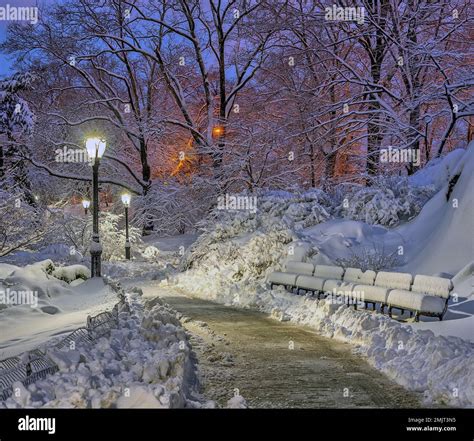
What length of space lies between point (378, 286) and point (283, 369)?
542cm

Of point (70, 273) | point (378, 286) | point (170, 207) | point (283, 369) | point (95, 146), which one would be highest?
point (95, 146)

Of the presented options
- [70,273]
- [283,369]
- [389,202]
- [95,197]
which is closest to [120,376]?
[283,369]

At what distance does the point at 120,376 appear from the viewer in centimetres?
635

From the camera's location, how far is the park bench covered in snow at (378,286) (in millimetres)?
10594

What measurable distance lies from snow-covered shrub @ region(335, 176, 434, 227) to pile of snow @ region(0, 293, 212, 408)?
12258mm

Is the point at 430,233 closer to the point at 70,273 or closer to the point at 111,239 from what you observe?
the point at 70,273

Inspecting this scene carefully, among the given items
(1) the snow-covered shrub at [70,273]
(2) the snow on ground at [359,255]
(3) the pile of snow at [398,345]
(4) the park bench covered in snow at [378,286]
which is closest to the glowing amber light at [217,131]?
(2) the snow on ground at [359,255]

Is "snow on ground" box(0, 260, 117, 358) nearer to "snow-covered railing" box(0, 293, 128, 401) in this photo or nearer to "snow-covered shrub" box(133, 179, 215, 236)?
"snow-covered railing" box(0, 293, 128, 401)

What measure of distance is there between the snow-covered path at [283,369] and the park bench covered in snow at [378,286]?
179cm

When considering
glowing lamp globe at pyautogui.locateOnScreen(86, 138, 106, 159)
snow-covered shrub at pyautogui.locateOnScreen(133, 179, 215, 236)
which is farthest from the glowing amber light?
glowing lamp globe at pyautogui.locateOnScreen(86, 138, 106, 159)

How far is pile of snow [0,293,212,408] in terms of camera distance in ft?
17.9

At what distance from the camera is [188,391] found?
6.57 m

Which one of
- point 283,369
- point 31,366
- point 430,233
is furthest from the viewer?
point 430,233

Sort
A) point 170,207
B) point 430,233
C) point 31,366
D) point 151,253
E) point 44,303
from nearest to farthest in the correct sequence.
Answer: point 31,366 → point 44,303 → point 430,233 → point 151,253 → point 170,207
